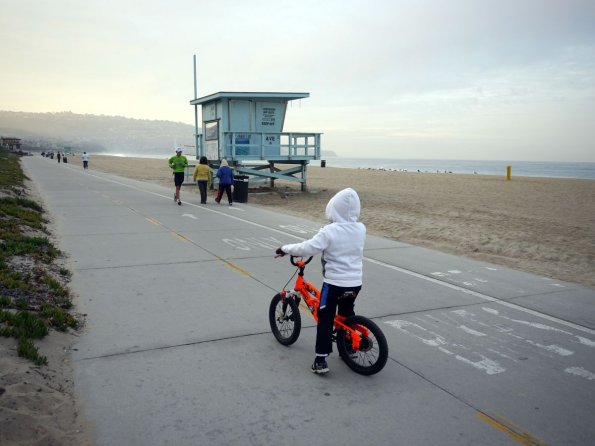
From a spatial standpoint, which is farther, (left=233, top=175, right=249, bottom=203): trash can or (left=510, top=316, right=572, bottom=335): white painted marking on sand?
(left=233, top=175, right=249, bottom=203): trash can

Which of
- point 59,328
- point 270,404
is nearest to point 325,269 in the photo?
point 270,404

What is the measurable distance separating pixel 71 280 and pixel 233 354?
353 cm

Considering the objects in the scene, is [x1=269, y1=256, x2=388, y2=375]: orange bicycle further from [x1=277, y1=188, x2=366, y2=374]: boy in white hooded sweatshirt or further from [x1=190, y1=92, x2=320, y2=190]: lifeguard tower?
[x1=190, y1=92, x2=320, y2=190]: lifeguard tower

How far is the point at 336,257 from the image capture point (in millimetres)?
4051

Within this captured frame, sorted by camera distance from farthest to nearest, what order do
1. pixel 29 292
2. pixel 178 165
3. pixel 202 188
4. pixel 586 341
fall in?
1. pixel 202 188
2. pixel 178 165
3. pixel 29 292
4. pixel 586 341

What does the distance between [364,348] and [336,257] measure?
83 centimetres

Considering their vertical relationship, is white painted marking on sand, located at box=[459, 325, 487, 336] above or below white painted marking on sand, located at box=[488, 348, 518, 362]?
above

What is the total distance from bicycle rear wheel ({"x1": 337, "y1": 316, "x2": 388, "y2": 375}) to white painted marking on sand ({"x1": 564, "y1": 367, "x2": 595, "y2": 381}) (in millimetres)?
1771

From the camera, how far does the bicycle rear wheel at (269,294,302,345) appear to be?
4594 mm

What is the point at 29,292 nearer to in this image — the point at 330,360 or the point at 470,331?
the point at 330,360

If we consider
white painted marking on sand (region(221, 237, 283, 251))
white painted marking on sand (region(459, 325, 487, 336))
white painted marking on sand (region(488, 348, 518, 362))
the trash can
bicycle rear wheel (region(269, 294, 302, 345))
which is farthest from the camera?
the trash can

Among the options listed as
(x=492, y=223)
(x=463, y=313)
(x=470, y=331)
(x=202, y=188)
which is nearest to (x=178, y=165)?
(x=202, y=188)

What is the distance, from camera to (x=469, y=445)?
312cm

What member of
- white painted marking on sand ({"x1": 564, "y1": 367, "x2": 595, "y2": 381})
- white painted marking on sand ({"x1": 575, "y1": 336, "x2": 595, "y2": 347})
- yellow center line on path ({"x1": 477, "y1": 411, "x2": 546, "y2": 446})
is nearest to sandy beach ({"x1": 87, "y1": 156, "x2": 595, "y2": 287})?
white painted marking on sand ({"x1": 575, "y1": 336, "x2": 595, "y2": 347})
